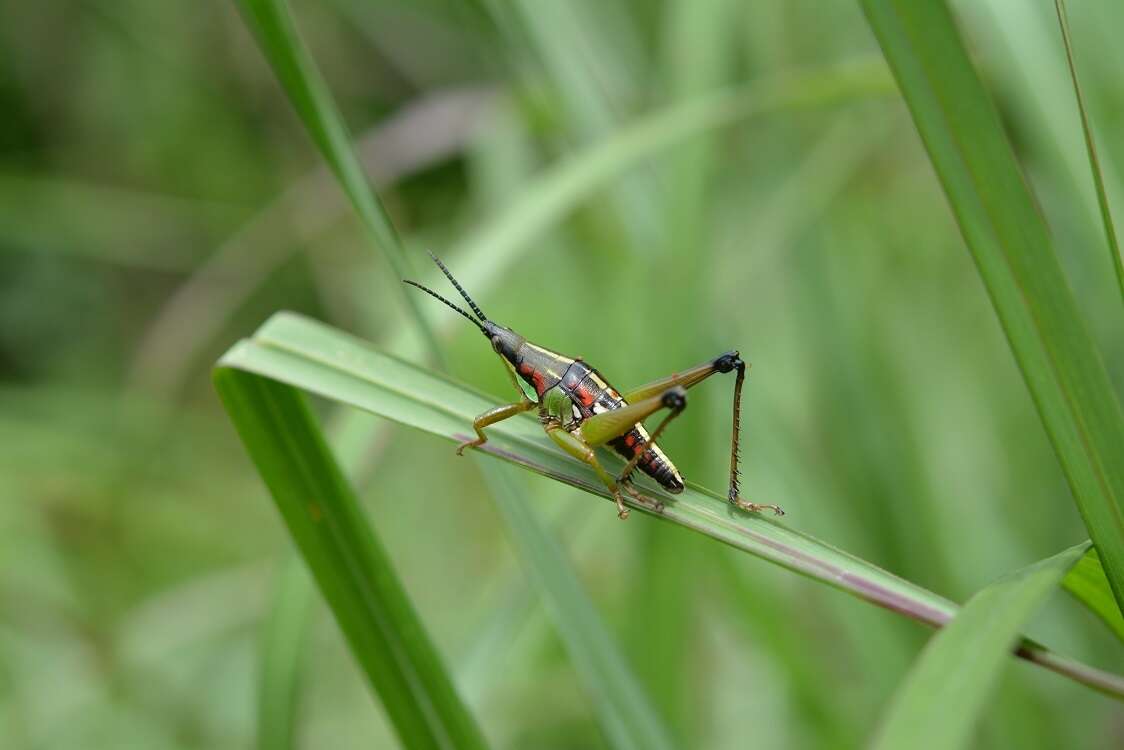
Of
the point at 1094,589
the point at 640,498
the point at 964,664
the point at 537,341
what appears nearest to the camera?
the point at 964,664

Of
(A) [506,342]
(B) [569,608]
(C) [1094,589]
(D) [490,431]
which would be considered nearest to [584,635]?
(B) [569,608]

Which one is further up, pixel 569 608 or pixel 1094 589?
pixel 569 608

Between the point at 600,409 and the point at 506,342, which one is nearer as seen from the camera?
the point at 600,409

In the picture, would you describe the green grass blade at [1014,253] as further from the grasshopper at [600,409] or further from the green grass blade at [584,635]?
the green grass blade at [584,635]

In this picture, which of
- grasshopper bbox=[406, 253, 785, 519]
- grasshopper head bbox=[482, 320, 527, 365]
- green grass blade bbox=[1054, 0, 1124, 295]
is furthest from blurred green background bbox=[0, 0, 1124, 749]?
green grass blade bbox=[1054, 0, 1124, 295]

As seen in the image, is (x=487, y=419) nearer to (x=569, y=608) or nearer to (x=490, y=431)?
(x=490, y=431)

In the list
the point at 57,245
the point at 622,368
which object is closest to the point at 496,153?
the point at 622,368

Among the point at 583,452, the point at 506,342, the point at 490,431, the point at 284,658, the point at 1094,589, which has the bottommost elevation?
the point at 1094,589

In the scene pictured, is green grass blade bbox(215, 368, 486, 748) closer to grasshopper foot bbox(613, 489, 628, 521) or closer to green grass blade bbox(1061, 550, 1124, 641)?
grasshopper foot bbox(613, 489, 628, 521)
